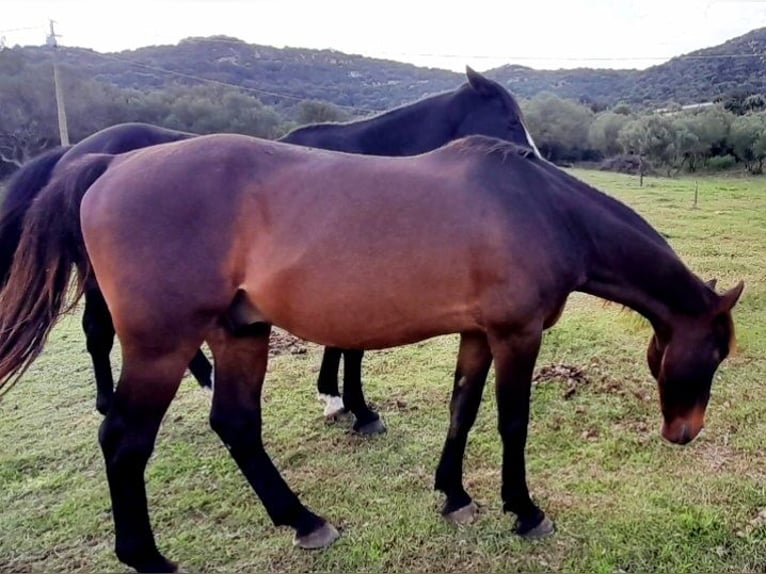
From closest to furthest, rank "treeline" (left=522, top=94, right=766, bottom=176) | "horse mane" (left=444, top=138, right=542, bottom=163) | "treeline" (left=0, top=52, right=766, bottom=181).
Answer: "horse mane" (left=444, top=138, right=542, bottom=163) → "treeline" (left=0, top=52, right=766, bottom=181) → "treeline" (left=522, top=94, right=766, bottom=176)

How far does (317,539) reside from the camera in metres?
2.48

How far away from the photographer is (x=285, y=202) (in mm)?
2217

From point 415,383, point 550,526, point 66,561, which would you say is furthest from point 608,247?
point 66,561

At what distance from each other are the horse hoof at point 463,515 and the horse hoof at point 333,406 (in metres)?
1.18

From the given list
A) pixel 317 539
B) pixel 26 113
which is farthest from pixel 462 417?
pixel 26 113

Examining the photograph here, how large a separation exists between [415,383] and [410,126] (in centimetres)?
178

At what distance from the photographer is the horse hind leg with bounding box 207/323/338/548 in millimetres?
2494

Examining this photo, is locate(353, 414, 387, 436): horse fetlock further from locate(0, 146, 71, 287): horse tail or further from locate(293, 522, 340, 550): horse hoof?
locate(0, 146, 71, 287): horse tail

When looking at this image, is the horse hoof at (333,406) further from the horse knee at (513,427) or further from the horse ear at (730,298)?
the horse ear at (730,298)

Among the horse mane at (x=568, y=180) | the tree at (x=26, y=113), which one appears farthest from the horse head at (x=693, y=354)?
the tree at (x=26, y=113)

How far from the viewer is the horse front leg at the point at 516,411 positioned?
2.29 m

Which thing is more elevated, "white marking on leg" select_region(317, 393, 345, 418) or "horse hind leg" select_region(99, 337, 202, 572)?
"horse hind leg" select_region(99, 337, 202, 572)

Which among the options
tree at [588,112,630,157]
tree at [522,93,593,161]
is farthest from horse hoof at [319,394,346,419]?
tree at [588,112,630,157]

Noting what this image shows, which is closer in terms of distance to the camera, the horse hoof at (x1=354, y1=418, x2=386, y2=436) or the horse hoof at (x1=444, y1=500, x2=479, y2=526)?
the horse hoof at (x1=444, y1=500, x2=479, y2=526)
